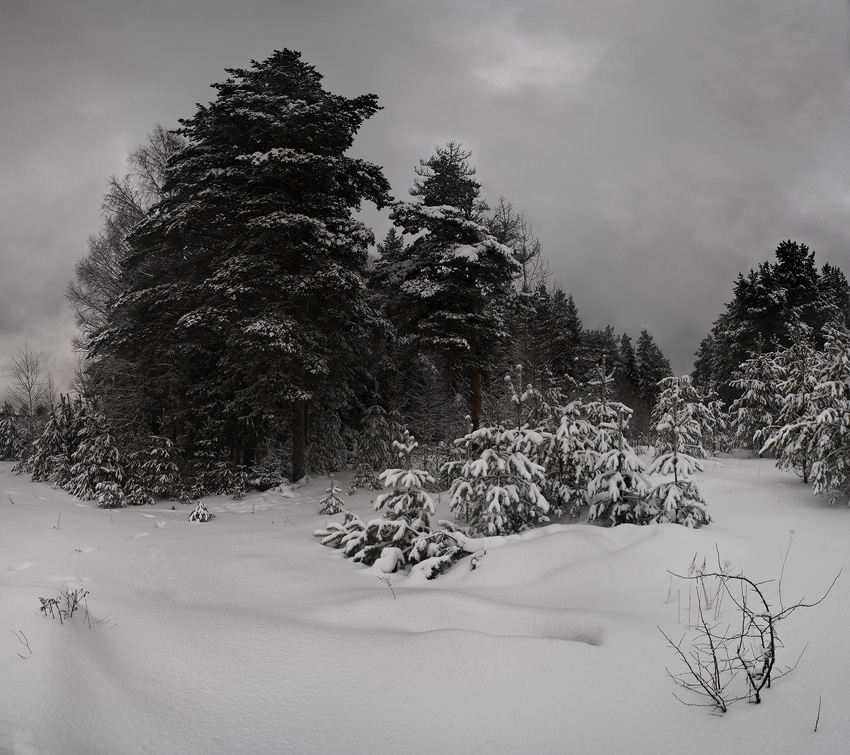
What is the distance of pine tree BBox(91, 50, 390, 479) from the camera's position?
11.9 meters

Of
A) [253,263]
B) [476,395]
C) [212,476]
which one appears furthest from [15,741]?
[476,395]

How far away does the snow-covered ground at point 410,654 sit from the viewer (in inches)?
100

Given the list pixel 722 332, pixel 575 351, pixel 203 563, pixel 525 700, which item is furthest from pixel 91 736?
pixel 722 332

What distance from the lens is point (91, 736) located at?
255cm

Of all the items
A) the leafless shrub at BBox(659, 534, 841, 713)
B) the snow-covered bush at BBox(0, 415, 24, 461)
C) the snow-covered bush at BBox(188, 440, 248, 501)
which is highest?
the leafless shrub at BBox(659, 534, 841, 713)

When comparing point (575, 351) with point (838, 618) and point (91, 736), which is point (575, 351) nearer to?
point (838, 618)

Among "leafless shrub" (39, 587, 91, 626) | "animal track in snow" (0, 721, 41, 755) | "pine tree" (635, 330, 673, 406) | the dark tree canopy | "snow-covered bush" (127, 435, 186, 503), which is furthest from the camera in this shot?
"pine tree" (635, 330, 673, 406)

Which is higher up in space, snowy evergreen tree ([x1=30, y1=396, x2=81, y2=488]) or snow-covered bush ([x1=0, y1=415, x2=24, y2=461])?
snowy evergreen tree ([x1=30, y1=396, x2=81, y2=488])

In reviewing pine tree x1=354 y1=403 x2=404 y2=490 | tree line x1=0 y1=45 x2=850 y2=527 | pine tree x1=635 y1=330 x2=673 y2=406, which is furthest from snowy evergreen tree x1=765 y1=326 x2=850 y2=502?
pine tree x1=635 y1=330 x2=673 y2=406

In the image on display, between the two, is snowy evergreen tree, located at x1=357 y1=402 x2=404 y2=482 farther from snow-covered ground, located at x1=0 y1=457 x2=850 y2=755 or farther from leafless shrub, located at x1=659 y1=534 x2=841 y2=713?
leafless shrub, located at x1=659 y1=534 x2=841 y2=713

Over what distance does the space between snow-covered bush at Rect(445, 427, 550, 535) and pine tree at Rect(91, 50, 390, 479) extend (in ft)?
20.1

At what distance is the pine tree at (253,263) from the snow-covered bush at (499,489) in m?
6.14

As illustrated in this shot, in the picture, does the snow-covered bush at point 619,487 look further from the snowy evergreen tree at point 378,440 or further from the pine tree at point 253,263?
the snowy evergreen tree at point 378,440

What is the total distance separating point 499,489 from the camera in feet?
21.9
